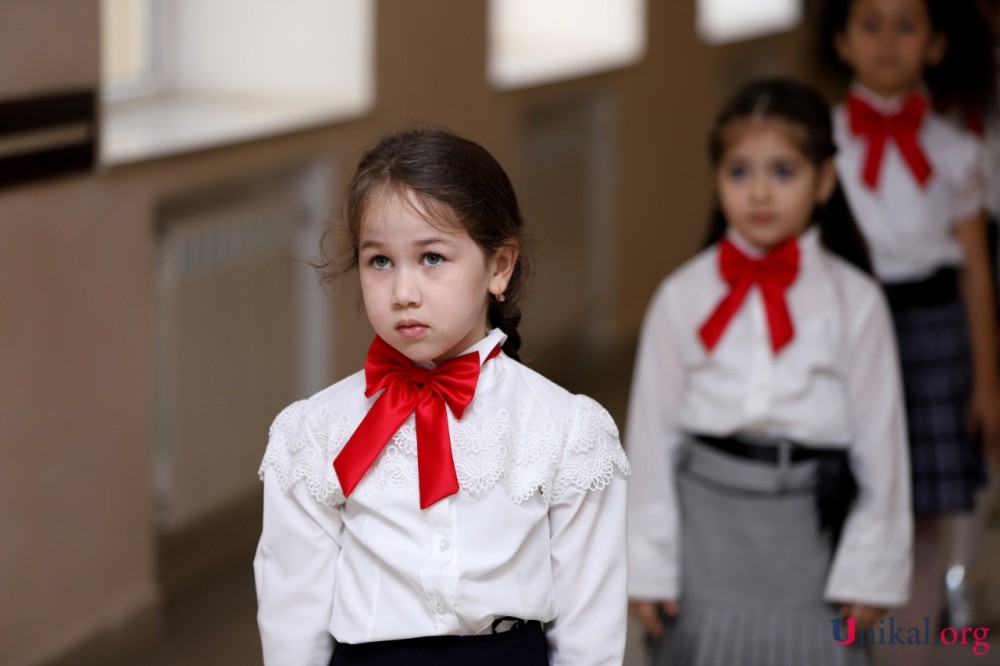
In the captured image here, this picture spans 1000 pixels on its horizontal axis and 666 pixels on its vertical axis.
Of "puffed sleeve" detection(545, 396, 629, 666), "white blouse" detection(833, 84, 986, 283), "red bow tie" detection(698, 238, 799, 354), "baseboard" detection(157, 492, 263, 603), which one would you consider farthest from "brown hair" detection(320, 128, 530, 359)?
"baseboard" detection(157, 492, 263, 603)

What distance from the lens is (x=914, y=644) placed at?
3.41 metres

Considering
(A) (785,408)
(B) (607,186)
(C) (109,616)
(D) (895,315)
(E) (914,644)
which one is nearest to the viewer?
(A) (785,408)

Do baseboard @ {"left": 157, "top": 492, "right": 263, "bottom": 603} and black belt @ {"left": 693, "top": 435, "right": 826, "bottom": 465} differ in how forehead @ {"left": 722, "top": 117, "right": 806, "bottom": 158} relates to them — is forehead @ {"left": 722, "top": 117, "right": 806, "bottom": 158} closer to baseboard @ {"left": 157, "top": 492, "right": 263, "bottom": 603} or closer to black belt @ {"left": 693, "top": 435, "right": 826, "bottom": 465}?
black belt @ {"left": 693, "top": 435, "right": 826, "bottom": 465}

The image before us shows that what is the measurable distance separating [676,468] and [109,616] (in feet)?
5.28

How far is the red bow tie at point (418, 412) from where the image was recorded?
1.73 meters

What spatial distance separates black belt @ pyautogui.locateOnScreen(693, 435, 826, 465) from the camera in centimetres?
260

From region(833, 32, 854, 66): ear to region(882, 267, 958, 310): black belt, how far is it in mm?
488

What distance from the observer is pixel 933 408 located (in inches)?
126

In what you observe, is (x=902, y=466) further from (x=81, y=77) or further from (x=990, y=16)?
(x=81, y=77)

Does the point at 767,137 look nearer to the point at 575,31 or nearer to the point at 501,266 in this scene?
the point at 501,266

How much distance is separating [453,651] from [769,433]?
1.00 metres

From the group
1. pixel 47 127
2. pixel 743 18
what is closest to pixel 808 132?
pixel 47 127

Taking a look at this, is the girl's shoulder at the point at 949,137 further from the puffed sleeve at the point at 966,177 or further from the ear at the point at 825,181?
Result: the ear at the point at 825,181

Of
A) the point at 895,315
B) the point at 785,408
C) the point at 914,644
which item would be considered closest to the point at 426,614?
the point at 785,408
